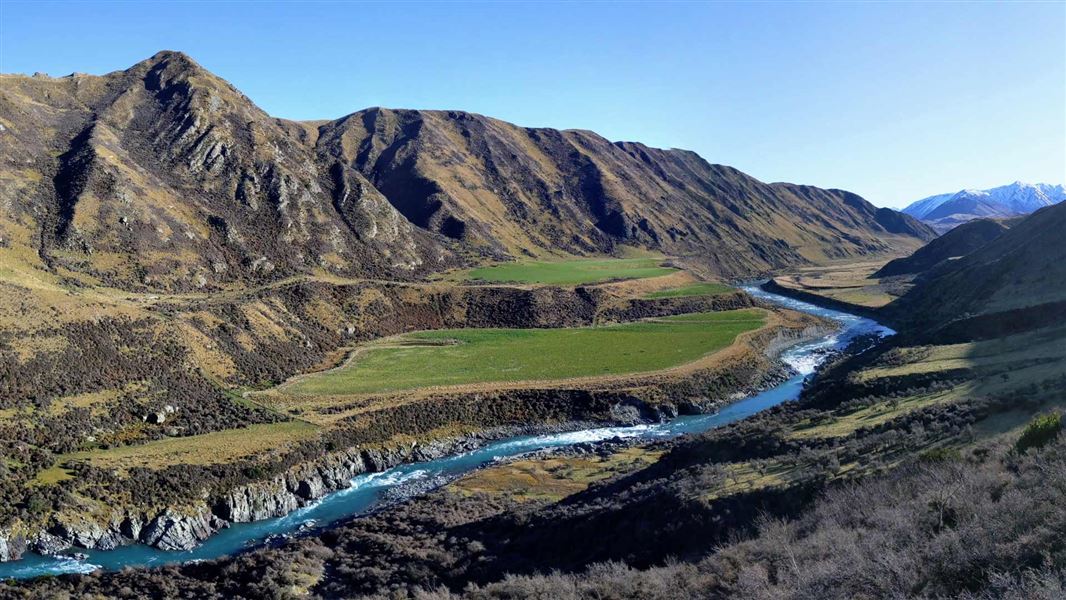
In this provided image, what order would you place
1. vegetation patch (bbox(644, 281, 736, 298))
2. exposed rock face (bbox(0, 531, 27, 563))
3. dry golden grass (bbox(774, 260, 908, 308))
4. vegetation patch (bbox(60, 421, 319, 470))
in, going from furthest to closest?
dry golden grass (bbox(774, 260, 908, 308)), vegetation patch (bbox(644, 281, 736, 298)), vegetation patch (bbox(60, 421, 319, 470)), exposed rock face (bbox(0, 531, 27, 563))

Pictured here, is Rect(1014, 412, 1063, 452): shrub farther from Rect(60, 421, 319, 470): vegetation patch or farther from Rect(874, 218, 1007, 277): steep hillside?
Rect(874, 218, 1007, 277): steep hillside

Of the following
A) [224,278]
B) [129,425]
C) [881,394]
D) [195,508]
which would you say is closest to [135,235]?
→ [224,278]

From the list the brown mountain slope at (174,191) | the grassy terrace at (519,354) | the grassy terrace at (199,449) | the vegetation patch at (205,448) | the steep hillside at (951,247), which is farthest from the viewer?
the steep hillside at (951,247)

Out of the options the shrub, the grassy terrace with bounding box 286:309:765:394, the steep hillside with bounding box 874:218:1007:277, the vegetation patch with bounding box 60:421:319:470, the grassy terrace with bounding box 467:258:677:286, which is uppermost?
the steep hillside with bounding box 874:218:1007:277

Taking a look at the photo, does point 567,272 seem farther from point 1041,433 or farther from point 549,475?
point 1041,433

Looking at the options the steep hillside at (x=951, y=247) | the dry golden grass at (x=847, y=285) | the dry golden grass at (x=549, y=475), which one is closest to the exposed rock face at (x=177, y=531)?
the dry golden grass at (x=549, y=475)

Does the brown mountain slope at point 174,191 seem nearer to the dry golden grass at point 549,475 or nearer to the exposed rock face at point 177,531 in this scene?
the exposed rock face at point 177,531

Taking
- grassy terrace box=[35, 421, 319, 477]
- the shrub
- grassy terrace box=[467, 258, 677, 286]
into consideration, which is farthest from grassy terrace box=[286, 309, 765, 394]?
the shrub

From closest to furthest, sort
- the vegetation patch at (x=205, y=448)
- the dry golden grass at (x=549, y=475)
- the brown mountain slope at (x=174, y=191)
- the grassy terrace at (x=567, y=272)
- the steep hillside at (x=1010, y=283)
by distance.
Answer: the vegetation patch at (x=205, y=448) → the dry golden grass at (x=549, y=475) → the steep hillside at (x=1010, y=283) → the brown mountain slope at (x=174, y=191) → the grassy terrace at (x=567, y=272)
